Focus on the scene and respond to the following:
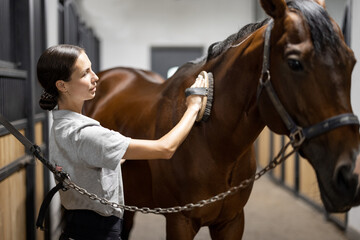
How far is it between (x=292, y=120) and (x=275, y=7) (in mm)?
298

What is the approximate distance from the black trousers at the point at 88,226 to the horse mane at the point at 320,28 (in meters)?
0.76

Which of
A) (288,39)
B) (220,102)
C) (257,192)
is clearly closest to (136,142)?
(220,102)

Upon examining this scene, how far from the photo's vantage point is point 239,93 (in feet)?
3.48

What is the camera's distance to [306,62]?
0.82 m

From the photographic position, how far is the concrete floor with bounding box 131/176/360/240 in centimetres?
258

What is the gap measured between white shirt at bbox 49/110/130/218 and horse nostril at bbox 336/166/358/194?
21.0 inches

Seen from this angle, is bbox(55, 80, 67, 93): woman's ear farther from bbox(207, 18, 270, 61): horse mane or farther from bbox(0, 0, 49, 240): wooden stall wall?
bbox(0, 0, 49, 240): wooden stall wall

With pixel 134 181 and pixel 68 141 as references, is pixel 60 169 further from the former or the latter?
pixel 134 181

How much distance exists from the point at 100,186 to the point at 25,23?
1.28 meters

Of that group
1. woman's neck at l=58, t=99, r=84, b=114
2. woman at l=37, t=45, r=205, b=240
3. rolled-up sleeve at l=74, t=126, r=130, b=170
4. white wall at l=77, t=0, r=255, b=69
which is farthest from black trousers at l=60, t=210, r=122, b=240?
white wall at l=77, t=0, r=255, b=69

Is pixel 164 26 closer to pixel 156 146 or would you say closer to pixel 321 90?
pixel 156 146

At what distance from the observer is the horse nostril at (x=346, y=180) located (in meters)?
0.78

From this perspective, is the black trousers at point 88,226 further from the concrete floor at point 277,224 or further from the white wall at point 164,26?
the white wall at point 164,26

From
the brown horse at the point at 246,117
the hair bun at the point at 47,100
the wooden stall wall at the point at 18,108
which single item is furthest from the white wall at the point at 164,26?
the hair bun at the point at 47,100
